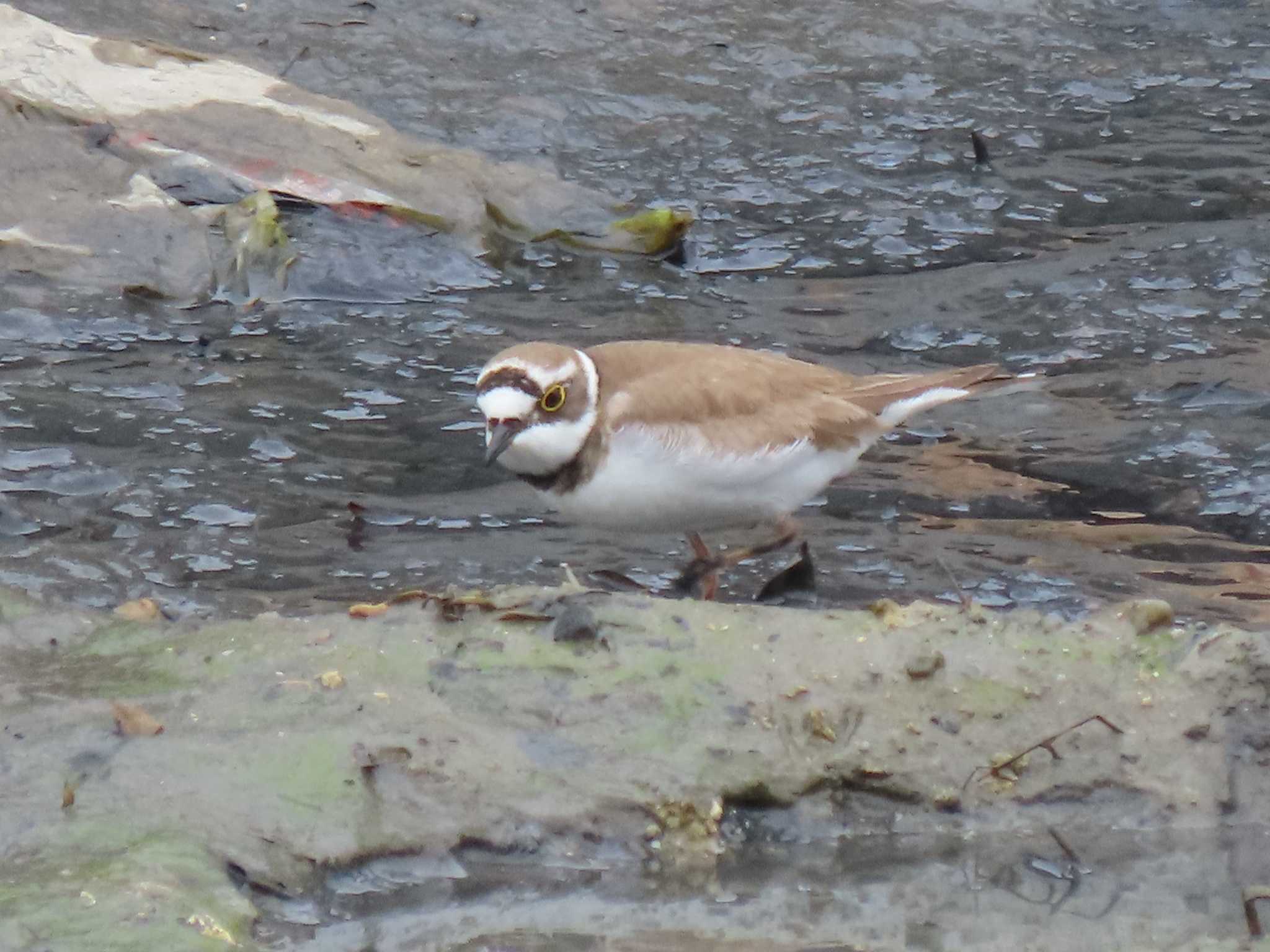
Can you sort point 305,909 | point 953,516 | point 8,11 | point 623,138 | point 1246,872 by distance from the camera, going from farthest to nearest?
point 623,138 < point 8,11 < point 953,516 < point 1246,872 < point 305,909

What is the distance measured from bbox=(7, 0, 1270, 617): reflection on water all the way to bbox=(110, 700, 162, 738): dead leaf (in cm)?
134

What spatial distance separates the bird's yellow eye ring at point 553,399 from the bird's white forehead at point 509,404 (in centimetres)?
3

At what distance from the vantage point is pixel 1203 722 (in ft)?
14.1

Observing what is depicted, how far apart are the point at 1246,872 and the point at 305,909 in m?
1.95

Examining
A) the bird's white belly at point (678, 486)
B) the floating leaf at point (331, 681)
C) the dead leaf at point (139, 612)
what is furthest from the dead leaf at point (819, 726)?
the dead leaf at point (139, 612)

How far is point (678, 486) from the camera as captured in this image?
5.36m

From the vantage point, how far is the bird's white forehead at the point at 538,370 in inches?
212

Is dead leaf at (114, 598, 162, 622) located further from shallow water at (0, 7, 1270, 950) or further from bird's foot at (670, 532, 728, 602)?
bird's foot at (670, 532, 728, 602)

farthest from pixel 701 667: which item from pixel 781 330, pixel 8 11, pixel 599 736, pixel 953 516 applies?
pixel 8 11

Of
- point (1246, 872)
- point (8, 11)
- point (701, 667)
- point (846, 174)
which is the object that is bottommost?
point (1246, 872)

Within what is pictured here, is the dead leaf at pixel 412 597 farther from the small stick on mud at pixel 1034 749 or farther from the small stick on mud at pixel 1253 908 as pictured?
the small stick on mud at pixel 1253 908

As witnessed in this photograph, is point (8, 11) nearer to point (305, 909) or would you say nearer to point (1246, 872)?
point (305, 909)

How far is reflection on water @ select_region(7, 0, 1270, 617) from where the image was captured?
238 inches

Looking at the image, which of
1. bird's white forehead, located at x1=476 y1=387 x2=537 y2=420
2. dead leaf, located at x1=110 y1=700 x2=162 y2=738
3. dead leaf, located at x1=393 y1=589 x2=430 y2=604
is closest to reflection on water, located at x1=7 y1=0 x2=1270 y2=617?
bird's white forehead, located at x1=476 y1=387 x2=537 y2=420
